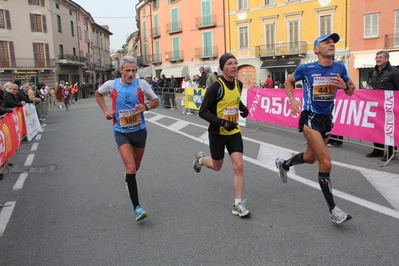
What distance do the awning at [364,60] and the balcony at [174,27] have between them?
21.4 meters

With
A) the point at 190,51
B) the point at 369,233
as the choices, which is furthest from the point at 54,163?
the point at 190,51

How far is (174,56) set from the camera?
46250mm

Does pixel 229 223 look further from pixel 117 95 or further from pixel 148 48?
pixel 148 48

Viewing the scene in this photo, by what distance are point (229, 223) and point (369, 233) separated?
1373 mm

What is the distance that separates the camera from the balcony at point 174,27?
45.2 metres

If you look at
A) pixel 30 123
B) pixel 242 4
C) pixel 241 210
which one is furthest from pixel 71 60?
pixel 241 210

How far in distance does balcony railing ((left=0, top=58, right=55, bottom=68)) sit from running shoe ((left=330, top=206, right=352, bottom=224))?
4608 cm

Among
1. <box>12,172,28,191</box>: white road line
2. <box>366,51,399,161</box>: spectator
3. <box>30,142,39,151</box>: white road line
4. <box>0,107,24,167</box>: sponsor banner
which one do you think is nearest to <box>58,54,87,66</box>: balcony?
<box>30,142,39,151</box>: white road line

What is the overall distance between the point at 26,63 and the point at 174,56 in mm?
17558

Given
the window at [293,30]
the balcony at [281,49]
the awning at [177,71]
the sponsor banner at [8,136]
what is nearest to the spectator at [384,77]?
the sponsor banner at [8,136]

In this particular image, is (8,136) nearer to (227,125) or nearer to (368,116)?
(227,125)

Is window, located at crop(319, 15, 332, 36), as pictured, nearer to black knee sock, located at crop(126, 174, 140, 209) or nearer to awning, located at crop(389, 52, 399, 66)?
awning, located at crop(389, 52, 399, 66)

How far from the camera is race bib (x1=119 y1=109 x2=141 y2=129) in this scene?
14.4ft

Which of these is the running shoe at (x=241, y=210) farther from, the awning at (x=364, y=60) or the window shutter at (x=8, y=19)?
the window shutter at (x=8, y=19)
